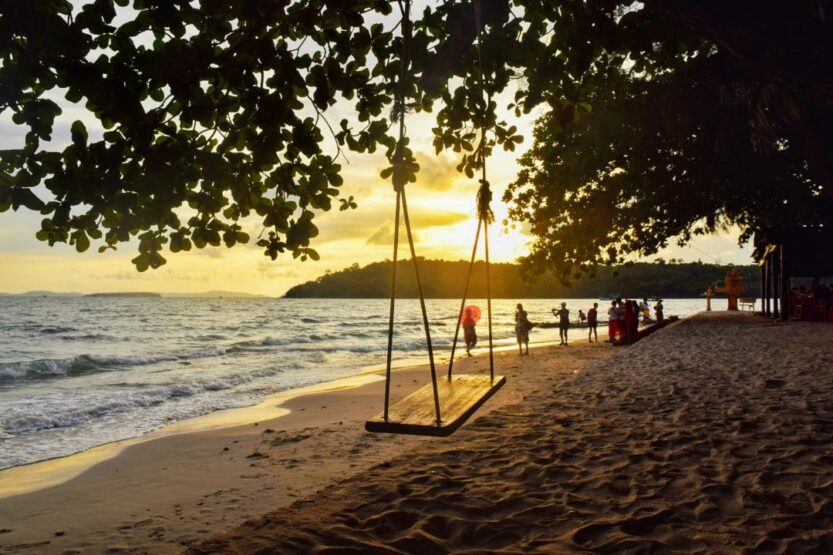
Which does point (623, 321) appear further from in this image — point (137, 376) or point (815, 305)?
point (137, 376)

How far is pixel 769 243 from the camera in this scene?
2316 centimetres

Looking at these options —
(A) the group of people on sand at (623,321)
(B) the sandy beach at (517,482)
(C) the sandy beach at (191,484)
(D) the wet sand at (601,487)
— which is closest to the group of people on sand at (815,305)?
(A) the group of people on sand at (623,321)

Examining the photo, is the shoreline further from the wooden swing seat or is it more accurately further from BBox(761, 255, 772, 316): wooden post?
BBox(761, 255, 772, 316): wooden post

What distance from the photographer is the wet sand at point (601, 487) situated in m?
3.71

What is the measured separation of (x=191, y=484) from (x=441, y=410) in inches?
159

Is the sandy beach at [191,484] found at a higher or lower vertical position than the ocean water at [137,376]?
higher

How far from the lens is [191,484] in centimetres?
738

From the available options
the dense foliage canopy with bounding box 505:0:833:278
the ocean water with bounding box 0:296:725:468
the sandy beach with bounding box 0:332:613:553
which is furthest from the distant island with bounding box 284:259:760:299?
the sandy beach with bounding box 0:332:613:553

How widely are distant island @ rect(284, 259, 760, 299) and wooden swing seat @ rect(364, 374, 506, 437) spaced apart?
102m

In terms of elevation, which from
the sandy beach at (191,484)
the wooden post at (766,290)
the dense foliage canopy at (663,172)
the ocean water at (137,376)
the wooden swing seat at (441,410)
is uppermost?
the dense foliage canopy at (663,172)

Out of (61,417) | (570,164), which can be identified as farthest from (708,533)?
(570,164)

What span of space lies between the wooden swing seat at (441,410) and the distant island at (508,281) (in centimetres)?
10170

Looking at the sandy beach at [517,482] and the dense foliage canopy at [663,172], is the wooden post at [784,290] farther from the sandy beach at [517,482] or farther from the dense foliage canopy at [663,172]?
the sandy beach at [517,482]

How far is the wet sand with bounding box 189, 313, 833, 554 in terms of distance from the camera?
146 inches
